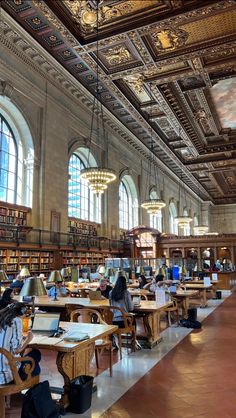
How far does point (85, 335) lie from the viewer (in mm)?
3475

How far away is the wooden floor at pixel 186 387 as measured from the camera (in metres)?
3.33

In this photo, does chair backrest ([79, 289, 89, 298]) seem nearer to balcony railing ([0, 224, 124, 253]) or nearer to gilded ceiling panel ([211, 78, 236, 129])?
balcony railing ([0, 224, 124, 253])

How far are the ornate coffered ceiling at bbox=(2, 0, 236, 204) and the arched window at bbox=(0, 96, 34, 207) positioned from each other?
2471 mm

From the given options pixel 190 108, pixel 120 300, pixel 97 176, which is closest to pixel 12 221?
pixel 97 176

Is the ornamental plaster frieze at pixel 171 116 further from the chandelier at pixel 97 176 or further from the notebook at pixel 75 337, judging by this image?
the notebook at pixel 75 337

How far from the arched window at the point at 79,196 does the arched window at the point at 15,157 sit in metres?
3.05

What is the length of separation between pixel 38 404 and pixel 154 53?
8776 millimetres

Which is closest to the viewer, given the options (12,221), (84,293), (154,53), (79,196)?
(84,293)

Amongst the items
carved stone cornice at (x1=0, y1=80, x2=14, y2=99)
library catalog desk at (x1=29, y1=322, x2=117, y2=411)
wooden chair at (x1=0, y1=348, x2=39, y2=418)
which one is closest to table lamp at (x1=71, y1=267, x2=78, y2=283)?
library catalog desk at (x1=29, y1=322, x2=117, y2=411)

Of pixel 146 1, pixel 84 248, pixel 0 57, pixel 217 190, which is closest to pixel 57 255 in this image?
pixel 84 248

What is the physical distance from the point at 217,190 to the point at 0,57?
2315cm

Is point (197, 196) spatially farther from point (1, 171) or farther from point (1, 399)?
point (1, 399)

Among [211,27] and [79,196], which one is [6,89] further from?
[211,27]

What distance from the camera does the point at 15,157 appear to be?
12.0 m
